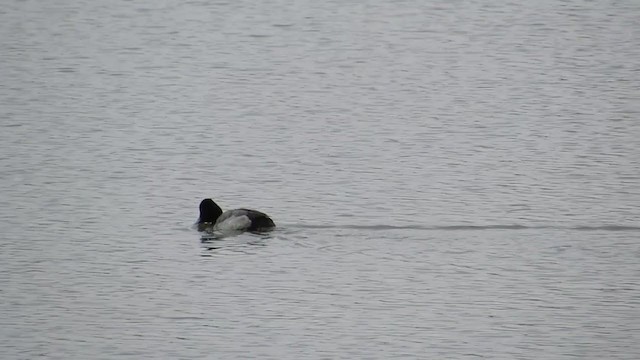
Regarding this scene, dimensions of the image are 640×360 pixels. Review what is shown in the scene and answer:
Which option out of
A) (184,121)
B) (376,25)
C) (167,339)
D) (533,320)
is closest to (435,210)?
(533,320)

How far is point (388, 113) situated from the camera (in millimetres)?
25828

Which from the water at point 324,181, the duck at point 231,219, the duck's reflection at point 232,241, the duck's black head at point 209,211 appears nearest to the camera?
the water at point 324,181

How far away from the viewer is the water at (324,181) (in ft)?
44.4

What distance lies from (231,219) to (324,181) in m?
3.10

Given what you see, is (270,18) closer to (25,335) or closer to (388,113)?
(388,113)

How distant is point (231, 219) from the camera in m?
17.4

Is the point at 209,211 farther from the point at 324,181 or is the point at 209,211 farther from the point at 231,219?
the point at 324,181

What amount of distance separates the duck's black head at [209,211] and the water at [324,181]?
1.35 feet

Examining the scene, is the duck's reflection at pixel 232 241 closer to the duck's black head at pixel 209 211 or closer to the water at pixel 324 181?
the water at pixel 324 181

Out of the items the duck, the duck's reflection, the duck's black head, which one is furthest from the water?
the duck's black head

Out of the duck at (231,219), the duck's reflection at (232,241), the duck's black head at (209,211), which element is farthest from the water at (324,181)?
the duck's black head at (209,211)

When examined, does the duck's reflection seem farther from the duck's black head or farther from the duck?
the duck's black head

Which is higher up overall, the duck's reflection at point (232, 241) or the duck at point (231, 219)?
the duck at point (231, 219)

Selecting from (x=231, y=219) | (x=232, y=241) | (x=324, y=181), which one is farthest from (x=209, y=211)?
(x=324, y=181)
